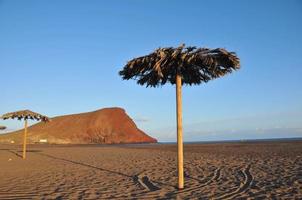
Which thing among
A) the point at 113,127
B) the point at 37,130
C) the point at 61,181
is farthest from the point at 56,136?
the point at 61,181

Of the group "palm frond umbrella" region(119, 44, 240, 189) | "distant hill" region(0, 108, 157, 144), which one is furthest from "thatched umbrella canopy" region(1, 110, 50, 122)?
"distant hill" region(0, 108, 157, 144)

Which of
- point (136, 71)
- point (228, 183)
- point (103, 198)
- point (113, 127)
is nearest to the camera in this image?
point (103, 198)

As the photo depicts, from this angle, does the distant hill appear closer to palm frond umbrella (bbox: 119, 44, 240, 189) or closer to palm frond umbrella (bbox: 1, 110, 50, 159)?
palm frond umbrella (bbox: 1, 110, 50, 159)

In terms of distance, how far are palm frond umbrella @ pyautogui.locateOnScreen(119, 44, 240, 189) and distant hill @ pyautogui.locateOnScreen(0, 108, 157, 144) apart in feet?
338

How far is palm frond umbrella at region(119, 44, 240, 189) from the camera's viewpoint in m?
7.90

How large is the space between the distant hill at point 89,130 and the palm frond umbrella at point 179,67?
103 metres

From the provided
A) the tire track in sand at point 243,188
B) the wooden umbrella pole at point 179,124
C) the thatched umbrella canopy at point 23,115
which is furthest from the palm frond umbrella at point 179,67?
the thatched umbrella canopy at point 23,115

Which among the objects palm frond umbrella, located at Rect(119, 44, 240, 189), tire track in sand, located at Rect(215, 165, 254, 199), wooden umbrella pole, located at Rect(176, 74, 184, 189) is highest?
palm frond umbrella, located at Rect(119, 44, 240, 189)

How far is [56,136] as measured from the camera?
363 ft

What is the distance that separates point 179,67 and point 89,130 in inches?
4321

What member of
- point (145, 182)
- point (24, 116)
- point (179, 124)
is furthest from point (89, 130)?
point (179, 124)

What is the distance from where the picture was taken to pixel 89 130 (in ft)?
378

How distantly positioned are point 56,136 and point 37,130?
9471 mm

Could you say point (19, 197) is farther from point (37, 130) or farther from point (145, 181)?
point (37, 130)
